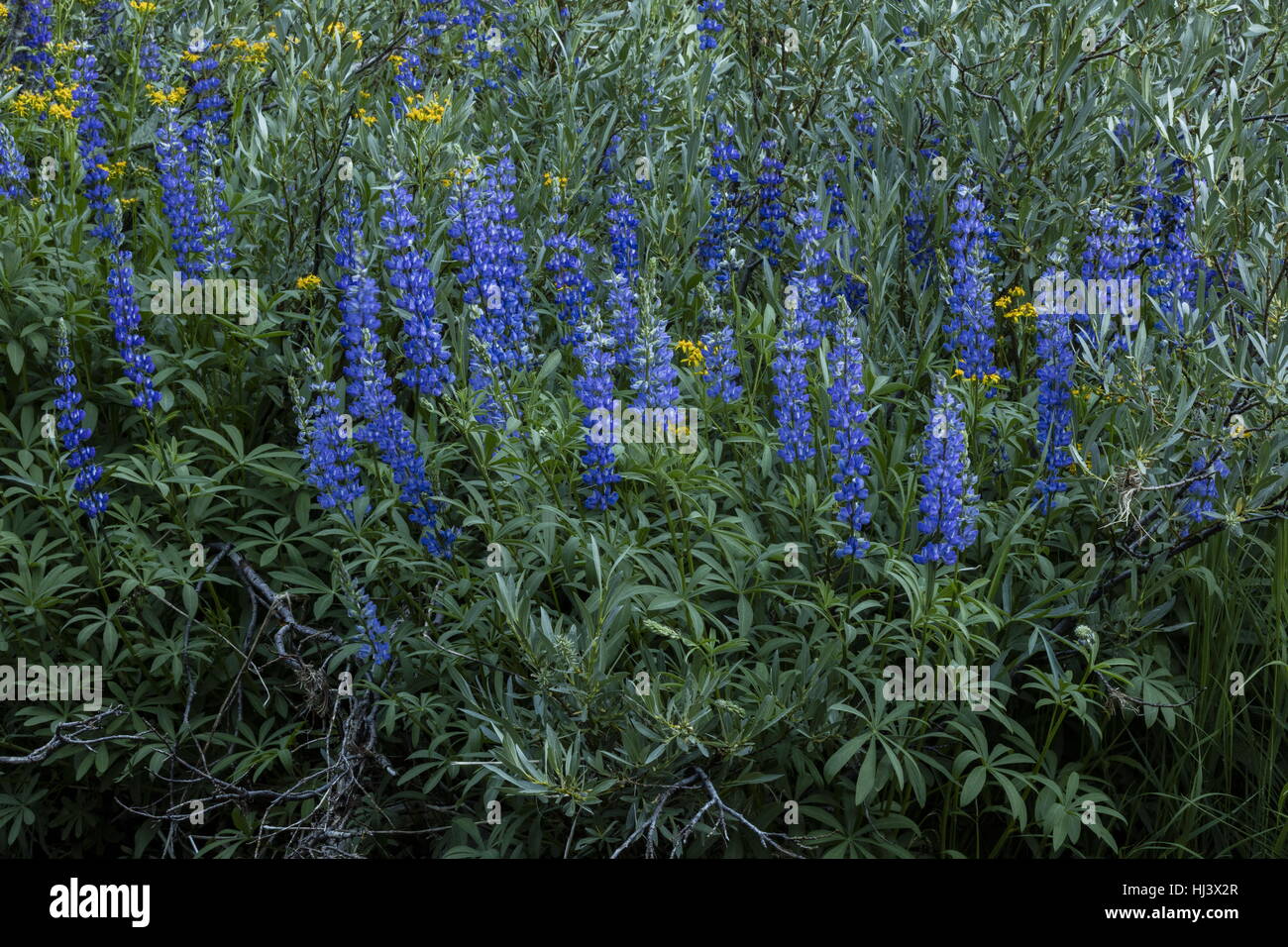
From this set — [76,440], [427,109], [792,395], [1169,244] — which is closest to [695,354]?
[792,395]

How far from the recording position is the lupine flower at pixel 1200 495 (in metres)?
3.78

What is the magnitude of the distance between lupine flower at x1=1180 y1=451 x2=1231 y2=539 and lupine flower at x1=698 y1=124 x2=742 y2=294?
1.97m

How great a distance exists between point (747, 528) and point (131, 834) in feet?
7.41

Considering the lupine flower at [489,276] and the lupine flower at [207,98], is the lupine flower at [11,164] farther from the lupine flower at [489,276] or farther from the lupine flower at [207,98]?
the lupine flower at [489,276]

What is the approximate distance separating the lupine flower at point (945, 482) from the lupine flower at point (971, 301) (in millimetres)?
632

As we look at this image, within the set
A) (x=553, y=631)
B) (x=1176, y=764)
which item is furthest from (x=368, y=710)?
(x=1176, y=764)

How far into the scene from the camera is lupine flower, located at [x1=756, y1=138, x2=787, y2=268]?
5.26 metres

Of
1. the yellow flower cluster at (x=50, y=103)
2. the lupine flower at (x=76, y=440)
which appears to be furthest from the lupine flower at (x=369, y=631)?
the yellow flower cluster at (x=50, y=103)

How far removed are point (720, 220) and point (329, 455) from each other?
204 cm

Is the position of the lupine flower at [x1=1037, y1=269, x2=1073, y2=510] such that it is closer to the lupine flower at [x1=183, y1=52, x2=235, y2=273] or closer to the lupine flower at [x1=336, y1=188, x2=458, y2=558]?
the lupine flower at [x1=336, y1=188, x2=458, y2=558]

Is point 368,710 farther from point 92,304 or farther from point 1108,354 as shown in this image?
point 1108,354

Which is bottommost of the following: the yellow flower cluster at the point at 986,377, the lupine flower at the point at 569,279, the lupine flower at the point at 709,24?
the yellow flower cluster at the point at 986,377

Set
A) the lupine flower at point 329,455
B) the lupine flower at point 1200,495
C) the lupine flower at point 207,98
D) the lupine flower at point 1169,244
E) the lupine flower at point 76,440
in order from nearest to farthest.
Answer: the lupine flower at point 1200,495
the lupine flower at point 329,455
the lupine flower at point 76,440
the lupine flower at point 1169,244
the lupine flower at point 207,98

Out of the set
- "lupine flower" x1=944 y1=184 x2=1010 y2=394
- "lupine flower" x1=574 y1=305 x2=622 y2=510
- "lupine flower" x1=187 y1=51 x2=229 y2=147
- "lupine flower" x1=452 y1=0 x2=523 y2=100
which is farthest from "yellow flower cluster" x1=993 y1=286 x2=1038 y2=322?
"lupine flower" x1=187 y1=51 x2=229 y2=147
